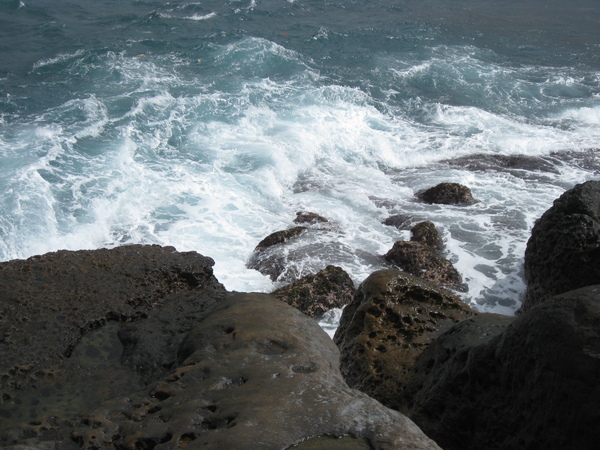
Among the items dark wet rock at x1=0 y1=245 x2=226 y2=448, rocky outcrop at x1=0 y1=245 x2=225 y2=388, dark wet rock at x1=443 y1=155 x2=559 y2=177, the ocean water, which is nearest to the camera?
dark wet rock at x1=0 y1=245 x2=226 y2=448

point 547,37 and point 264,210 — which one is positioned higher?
point 547,37

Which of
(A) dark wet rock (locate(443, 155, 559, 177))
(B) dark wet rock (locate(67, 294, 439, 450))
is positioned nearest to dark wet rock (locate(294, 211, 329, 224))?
(A) dark wet rock (locate(443, 155, 559, 177))

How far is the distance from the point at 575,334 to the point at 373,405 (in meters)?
1.04

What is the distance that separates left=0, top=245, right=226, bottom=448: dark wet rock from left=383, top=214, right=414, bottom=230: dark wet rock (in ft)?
19.9

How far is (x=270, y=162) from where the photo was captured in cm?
1223

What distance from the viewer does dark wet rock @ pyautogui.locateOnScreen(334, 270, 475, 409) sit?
411 centimetres

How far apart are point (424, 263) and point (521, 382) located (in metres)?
5.38

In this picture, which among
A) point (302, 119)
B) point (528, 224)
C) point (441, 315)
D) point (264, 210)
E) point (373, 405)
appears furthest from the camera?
point (302, 119)

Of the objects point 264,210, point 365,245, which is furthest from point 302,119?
point 365,245

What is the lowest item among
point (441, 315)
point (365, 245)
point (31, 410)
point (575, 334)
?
point (365, 245)

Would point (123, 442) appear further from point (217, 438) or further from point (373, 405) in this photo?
point (373, 405)

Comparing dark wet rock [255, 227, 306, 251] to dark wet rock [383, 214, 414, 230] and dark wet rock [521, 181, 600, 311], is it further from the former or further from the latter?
dark wet rock [521, 181, 600, 311]

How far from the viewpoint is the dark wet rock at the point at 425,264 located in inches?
319

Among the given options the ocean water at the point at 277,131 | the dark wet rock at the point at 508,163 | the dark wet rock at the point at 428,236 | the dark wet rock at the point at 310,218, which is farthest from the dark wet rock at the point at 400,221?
the dark wet rock at the point at 508,163
